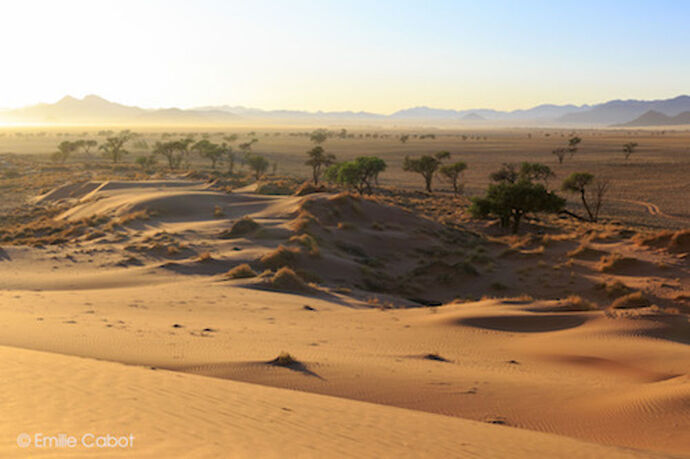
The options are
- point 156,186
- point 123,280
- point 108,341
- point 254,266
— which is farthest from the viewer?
point 156,186

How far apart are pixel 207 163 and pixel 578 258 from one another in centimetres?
6471

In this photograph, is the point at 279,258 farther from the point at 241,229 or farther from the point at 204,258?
the point at 241,229

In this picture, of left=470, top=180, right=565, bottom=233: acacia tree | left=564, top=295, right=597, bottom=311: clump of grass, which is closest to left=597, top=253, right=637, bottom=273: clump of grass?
left=564, top=295, right=597, bottom=311: clump of grass

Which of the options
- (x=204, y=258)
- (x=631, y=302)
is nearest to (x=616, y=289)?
(x=631, y=302)

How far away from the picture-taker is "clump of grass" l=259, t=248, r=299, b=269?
20.2 m

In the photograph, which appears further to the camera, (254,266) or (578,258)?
(578,258)

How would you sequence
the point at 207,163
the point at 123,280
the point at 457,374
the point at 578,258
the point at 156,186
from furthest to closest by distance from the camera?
the point at 207,163 → the point at 156,186 → the point at 578,258 → the point at 123,280 → the point at 457,374

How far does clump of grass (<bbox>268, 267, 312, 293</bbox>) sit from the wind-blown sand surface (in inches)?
7.1

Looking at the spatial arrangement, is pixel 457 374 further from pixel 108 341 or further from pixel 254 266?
pixel 254 266

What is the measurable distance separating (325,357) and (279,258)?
1086cm

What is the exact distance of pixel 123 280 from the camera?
1797 cm

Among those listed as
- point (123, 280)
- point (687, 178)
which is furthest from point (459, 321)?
point (687, 178)

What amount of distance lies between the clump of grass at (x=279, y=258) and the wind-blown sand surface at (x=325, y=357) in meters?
0.07

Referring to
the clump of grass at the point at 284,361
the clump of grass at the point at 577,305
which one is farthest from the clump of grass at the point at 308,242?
the clump of grass at the point at 284,361
